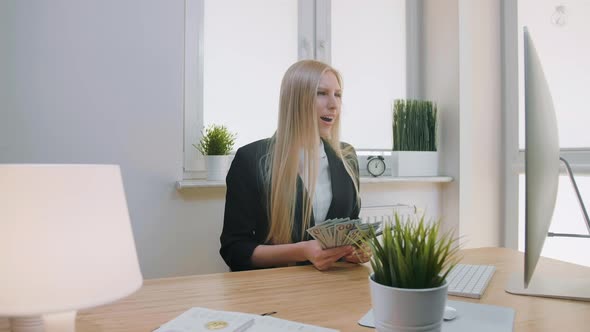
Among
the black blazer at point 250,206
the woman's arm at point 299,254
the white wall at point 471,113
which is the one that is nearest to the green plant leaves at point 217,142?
the black blazer at point 250,206

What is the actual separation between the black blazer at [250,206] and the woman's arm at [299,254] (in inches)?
1.7

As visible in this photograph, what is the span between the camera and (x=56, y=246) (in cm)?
51

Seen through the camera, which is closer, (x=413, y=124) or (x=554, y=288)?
(x=554, y=288)

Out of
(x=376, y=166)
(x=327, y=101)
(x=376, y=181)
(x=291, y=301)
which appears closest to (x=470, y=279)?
(x=291, y=301)

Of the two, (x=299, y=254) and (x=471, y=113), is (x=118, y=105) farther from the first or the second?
(x=471, y=113)

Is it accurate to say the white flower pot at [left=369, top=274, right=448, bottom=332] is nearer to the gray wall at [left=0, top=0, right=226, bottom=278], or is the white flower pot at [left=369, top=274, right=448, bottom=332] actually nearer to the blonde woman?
the blonde woman

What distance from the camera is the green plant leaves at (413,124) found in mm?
2439

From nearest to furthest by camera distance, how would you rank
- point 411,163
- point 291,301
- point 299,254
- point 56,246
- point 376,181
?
point 56,246, point 291,301, point 299,254, point 376,181, point 411,163

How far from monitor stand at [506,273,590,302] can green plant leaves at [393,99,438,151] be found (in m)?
1.44

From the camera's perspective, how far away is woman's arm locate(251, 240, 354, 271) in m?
1.19

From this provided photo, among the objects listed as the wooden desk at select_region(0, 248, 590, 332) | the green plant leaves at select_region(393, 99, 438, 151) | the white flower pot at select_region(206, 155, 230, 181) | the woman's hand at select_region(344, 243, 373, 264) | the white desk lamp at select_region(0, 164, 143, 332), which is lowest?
the wooden desk at select_region(0, 248, 590, 332)

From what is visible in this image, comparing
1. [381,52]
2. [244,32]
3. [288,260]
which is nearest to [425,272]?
[288,260]

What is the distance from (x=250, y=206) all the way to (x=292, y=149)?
28cm

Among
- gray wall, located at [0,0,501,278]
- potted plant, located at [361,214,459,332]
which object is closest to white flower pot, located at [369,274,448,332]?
potted plant, located at [361,214,459,332]
